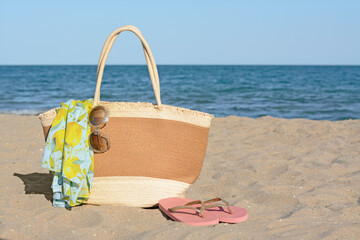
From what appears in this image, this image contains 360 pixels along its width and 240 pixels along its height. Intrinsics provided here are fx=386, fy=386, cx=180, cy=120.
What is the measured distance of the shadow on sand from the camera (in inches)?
111

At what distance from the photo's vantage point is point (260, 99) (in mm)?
13094

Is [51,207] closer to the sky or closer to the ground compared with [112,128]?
closer to the ground

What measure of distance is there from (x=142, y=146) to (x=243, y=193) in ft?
3.10

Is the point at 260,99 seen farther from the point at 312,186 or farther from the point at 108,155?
the point at 108,155

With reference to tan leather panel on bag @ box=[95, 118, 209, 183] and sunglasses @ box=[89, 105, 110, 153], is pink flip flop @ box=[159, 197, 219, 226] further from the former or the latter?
sunglasses @ box=[89, 105, 110, 153]

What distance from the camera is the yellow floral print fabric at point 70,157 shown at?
2373 mm

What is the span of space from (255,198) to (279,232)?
2.10ft

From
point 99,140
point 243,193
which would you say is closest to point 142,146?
point 99,140

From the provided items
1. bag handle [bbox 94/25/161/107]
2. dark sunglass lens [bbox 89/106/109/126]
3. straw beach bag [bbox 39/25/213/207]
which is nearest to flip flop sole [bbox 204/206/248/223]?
straw beach bag [bbox 39/25/213/207]

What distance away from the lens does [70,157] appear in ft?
7.79

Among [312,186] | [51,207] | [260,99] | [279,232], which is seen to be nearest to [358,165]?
[312,186]
